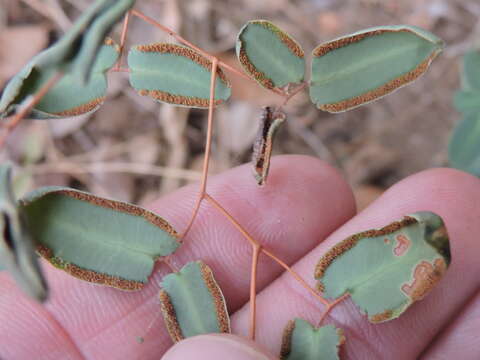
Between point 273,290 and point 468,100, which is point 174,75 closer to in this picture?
point 273,290

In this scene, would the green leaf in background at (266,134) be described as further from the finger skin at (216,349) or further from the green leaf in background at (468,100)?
the green leaf in background at (468,100)

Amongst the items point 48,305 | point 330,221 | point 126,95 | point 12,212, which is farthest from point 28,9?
point 12,212

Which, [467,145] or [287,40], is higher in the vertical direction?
[287,40]

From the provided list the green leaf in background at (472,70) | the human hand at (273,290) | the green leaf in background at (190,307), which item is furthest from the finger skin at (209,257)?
the green leaf in background at (472,70)

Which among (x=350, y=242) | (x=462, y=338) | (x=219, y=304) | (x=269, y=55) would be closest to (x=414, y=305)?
(x=462, y=338)

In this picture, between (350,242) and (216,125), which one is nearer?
(350,242)

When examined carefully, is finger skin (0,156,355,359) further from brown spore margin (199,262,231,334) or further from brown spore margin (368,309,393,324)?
brown spore margin (368,309,393,324)

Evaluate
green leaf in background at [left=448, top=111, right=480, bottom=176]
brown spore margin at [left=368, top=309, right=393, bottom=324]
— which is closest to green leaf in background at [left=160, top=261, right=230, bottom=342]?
brown spore margin at [left=368, top=309, right=393, bottom=324]
